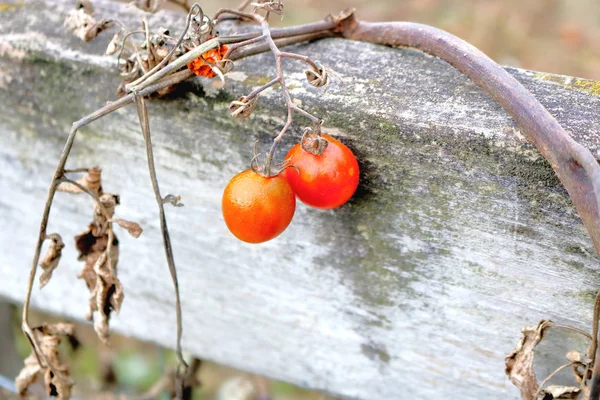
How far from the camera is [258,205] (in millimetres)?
888

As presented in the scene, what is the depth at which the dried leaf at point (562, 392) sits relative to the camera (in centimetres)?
90

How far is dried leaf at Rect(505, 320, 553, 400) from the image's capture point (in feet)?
3.01

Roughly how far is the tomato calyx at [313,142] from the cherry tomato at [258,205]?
7 cm

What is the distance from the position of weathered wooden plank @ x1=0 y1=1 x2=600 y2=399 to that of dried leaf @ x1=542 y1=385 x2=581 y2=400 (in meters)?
0.13

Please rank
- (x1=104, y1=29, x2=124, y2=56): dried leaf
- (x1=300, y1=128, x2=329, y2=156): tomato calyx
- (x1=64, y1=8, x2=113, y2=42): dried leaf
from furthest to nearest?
(x1=64, y1=8, x2=113, y2=42): dried leaf → (x1=104, y1=29, x2=124, y2=56): dried leaf → (x1=300, y1=128, x2=329, y2=156): tomato calyx

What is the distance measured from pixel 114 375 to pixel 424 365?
1599mm

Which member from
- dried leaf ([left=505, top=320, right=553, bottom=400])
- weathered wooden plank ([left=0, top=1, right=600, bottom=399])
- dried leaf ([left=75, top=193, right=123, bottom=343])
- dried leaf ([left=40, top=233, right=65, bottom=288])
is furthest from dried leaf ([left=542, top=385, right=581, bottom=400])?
dried leaf ([left=40, top=233, right=65, bottom=288])

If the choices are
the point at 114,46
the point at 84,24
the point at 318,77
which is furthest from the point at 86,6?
the point at 318,77

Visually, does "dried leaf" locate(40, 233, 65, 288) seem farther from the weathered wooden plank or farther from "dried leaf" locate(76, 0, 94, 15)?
"dried leaf" locate(76, 0, 94, 15)

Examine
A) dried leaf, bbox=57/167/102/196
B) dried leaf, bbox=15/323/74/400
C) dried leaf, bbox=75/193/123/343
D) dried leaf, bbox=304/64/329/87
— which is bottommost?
dried leaf, bbox=15/323/74/400

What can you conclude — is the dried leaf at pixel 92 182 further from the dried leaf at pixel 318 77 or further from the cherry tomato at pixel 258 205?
the dried leaf at pixel 318 77

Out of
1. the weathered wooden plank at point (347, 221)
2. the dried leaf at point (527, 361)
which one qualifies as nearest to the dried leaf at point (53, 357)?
the weathered wooden plank at point (347, 221)

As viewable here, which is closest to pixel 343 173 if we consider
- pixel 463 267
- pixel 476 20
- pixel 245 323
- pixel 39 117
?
pixel 463 267

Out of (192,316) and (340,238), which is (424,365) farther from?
(192,316)
